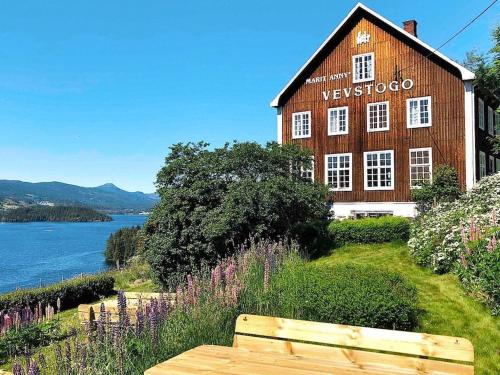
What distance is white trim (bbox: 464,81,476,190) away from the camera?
72.4ft

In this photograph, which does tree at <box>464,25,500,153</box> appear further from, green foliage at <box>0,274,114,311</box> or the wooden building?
green foliage at <box>0,274,114,311</box>

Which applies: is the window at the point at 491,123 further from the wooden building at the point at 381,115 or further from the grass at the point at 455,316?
the grass at the point at 455,316

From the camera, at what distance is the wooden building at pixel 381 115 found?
74.6 ft

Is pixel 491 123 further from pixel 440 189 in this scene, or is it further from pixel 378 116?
pixel 440 189

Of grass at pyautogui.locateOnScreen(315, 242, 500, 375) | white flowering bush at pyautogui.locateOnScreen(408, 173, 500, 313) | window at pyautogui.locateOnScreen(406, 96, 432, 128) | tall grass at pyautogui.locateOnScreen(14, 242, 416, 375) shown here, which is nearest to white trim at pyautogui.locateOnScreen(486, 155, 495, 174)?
window at pyautogui.locateOnScreen(406, 96, 432, 128)

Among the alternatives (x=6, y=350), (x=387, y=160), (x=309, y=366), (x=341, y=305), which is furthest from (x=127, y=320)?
(x=387, y=160)

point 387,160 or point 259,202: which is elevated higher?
point 387,160

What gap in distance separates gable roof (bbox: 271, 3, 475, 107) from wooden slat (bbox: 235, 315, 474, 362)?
21127 mm

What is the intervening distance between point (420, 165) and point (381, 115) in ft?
11.3

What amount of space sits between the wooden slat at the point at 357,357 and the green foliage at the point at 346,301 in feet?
10.2

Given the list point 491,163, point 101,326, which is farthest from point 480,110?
point 101,326

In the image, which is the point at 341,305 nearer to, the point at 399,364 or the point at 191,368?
the point at 399,364

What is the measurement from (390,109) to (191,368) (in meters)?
23.2

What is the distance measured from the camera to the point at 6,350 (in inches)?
410
